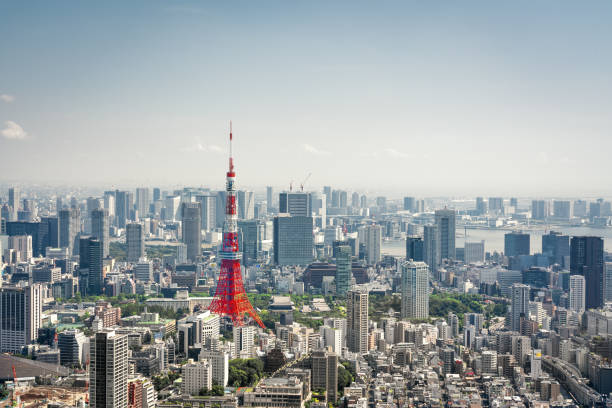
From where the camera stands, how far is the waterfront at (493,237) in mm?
16359

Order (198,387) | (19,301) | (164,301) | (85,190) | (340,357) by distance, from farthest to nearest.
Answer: (85,190)
(164,301)
(19,301)
(340,357)
(198,387)

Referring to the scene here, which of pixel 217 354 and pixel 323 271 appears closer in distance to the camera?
pixel 217 354

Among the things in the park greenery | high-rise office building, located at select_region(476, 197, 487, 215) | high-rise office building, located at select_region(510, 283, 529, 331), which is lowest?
the park greenery

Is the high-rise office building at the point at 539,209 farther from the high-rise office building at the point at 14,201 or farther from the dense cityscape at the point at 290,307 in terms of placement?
the high-rise office building at the point at 14,201

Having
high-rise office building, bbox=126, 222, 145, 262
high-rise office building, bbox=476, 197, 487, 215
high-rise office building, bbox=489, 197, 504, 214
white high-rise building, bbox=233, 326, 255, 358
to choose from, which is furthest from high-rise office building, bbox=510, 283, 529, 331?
high-rise office building, bbox=476, 197, 487, 215

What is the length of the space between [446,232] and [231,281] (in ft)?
30.1

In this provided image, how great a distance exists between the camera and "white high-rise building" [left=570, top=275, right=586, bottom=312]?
12.1 metres

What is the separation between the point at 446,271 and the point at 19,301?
9.89 metres

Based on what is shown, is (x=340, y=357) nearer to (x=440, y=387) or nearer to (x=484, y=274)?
(x=440, y=387)

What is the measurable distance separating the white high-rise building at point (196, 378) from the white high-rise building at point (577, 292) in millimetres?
6948

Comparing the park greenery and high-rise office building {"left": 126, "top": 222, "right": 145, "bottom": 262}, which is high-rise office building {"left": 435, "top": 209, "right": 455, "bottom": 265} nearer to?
the park greenery

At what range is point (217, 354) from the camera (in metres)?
7.83

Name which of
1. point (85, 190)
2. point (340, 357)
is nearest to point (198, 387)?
point (340, 357)

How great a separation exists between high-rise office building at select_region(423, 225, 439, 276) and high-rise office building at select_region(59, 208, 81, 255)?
8793 mm
